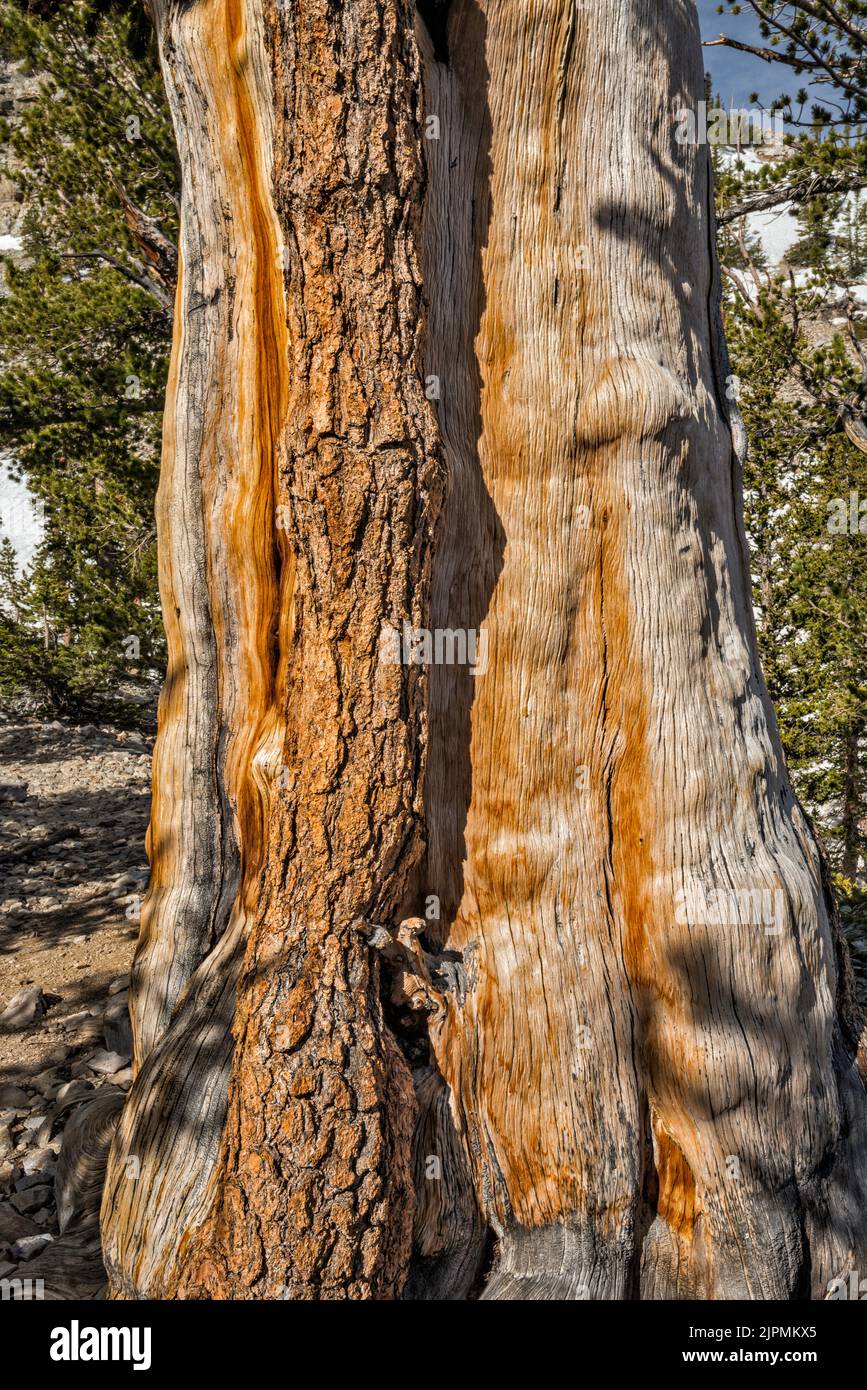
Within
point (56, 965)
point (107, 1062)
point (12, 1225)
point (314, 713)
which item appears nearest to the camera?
point (314, 713)

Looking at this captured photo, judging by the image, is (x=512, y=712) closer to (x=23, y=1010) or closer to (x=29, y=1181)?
(x=29, y=1181)

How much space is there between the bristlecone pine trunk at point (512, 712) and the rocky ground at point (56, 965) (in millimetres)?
761

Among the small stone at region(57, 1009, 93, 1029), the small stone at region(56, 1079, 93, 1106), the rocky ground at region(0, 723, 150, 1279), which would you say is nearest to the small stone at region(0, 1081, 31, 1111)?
the rocky ground at region(0, 723, 150, 1279)

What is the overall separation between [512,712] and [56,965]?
3090 mm

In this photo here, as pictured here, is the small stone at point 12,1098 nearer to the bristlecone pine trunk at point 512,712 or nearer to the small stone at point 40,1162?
the small stone at point 40,1162

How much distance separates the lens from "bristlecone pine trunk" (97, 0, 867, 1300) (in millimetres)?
2033

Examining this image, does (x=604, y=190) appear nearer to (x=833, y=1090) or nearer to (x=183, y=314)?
(x=183, y=314)

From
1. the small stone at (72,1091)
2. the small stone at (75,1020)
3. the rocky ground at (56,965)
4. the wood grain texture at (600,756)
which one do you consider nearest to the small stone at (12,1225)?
the rocky ground at (56,965)

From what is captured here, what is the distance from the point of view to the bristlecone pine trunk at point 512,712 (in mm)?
2033

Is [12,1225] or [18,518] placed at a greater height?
[18,518]

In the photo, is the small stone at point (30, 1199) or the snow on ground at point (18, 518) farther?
the snow on ground at point (18, 518)

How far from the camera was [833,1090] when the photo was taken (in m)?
2.34

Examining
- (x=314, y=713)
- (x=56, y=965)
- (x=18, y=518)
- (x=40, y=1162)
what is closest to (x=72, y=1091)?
(x=40, y=1162)

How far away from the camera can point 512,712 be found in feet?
7.54
